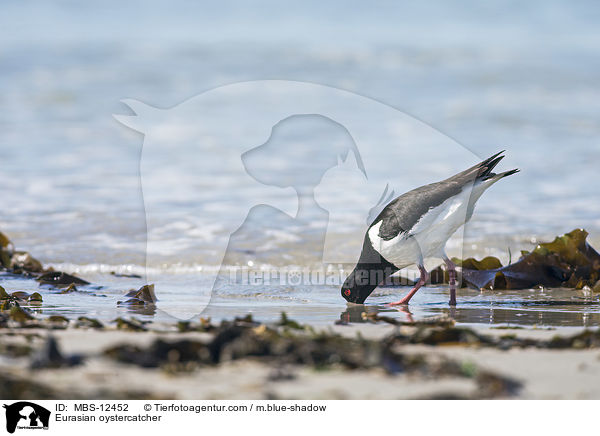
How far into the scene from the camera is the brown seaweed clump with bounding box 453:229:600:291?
6.35m

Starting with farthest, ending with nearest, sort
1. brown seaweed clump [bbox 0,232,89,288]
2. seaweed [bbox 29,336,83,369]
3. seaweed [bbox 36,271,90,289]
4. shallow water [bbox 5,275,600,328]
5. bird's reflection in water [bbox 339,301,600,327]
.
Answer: brown seaweed clump [bbox 0,232,89,288] < seaweed [bbox 36,271,90,289] < shallow water [bbox 5,275,600,328] < bird's reflection in water [bbox 339,301,600,327] < seaweed [bbox 29,336,83,369]

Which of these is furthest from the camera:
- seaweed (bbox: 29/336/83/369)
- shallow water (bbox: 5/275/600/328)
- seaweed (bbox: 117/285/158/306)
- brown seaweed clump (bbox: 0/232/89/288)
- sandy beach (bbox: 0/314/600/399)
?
brown seaweed clump (bbox: 0/232/89/288)

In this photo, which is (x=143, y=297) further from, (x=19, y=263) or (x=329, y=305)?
(x=19, y=263)

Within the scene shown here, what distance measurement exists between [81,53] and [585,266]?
16.6 metres

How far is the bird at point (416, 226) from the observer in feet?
18.8

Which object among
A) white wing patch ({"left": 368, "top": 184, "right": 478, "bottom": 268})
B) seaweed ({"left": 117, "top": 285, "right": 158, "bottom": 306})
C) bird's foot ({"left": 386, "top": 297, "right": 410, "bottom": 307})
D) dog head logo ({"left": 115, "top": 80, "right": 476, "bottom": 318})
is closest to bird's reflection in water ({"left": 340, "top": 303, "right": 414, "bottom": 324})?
bird's foot ({"left": 386, "top": 297, "right": 410, "bottom": 307})

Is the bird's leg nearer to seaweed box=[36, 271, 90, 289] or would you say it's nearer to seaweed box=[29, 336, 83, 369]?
seaweed box=[29, 336, 83, 369]

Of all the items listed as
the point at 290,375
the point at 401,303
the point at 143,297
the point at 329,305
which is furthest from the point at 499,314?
the point at 143,297

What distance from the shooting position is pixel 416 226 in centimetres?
574
